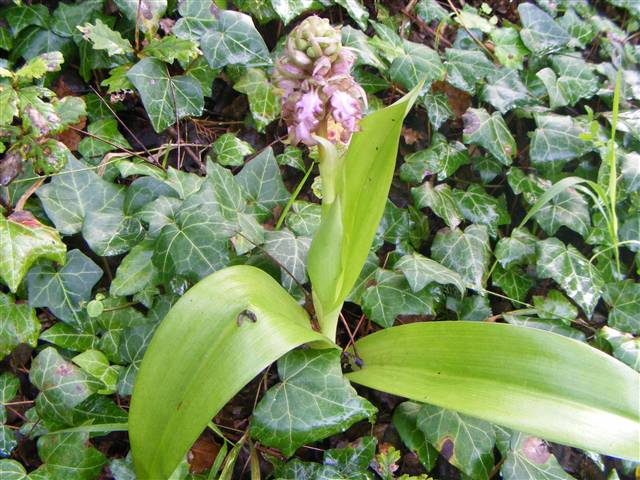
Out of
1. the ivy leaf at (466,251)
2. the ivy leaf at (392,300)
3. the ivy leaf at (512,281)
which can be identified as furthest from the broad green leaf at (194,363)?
the ivy leaf at (512,281)

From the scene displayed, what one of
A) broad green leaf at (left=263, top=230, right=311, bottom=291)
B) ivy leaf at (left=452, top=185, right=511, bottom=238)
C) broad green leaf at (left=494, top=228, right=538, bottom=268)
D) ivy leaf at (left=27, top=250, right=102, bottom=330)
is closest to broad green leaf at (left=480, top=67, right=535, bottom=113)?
ivy leaf at (left=452, top=185, right=511, bottom=238)

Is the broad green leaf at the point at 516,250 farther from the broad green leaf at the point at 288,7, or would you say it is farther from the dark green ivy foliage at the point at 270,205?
the broad green leaf at the point at 288,7

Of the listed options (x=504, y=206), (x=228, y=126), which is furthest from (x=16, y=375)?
(x=504, y=206)

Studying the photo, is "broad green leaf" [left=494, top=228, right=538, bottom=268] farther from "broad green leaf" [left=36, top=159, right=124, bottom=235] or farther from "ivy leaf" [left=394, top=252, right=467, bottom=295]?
"broad green leaf" [left=36, top=159, right=124, bottom=235]

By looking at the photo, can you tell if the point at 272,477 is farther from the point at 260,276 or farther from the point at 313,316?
the point at 260,276

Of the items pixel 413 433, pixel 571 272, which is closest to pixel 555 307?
pixel 571 272

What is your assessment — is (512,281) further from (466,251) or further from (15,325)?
(15,325)

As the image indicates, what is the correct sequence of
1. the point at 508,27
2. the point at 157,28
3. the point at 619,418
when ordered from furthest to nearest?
the point at 508,27 → the point at 157,28 → the point at 619,418
